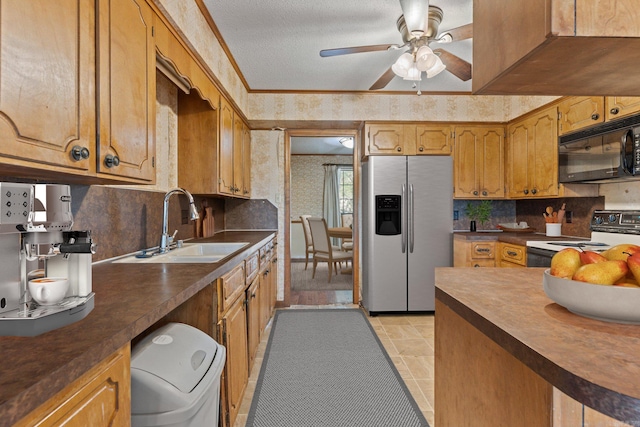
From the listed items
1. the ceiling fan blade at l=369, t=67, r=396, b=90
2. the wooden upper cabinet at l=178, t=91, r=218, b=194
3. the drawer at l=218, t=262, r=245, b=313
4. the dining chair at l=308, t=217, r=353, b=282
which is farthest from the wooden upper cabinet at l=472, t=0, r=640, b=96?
the dining chair at l=308, t=217, r=353, b=282

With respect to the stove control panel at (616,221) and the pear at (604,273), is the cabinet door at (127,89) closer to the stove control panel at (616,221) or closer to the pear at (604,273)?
the pear at (604,273)

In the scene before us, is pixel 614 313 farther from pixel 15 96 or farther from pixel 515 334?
pixel 15 96

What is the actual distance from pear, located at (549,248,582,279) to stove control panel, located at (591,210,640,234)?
236cm

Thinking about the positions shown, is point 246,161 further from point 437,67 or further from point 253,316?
point 437,67

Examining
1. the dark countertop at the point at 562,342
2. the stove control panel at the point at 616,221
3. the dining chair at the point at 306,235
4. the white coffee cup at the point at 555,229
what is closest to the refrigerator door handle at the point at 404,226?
the white coffee cup at the point at 555,229

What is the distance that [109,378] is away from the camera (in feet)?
2.44

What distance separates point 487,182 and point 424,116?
1.03 m

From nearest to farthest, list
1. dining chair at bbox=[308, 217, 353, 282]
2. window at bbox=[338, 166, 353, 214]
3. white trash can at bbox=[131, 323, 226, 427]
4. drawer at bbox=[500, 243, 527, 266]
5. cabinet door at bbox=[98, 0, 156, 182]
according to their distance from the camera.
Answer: white trash can at bbox=[131, 323, 226, 427] < cabinet door at bbox=[98, 0, 156, 182] < drawer at bbox=[500, 243, 527, 266] < dining chair at bbox=[308, 217, 353, 282] < window at bbox=[338, 166, 353, 214]

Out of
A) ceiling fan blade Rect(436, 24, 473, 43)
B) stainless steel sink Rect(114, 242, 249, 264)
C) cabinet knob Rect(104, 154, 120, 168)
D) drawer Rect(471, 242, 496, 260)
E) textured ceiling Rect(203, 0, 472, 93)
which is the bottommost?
drawer Rect(471, 242, 496, 260)

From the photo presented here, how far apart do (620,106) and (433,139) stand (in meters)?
1.74

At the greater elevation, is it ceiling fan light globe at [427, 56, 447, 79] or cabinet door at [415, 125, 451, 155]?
ceiling fan light globe at [427, 56, 447, 79]

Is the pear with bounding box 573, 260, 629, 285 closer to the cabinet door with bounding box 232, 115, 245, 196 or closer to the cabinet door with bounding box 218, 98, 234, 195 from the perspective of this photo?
Answer: the cabinet door with bounding box 218, 98, 234, 195

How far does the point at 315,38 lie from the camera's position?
281cm

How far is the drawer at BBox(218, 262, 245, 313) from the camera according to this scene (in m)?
1.66
